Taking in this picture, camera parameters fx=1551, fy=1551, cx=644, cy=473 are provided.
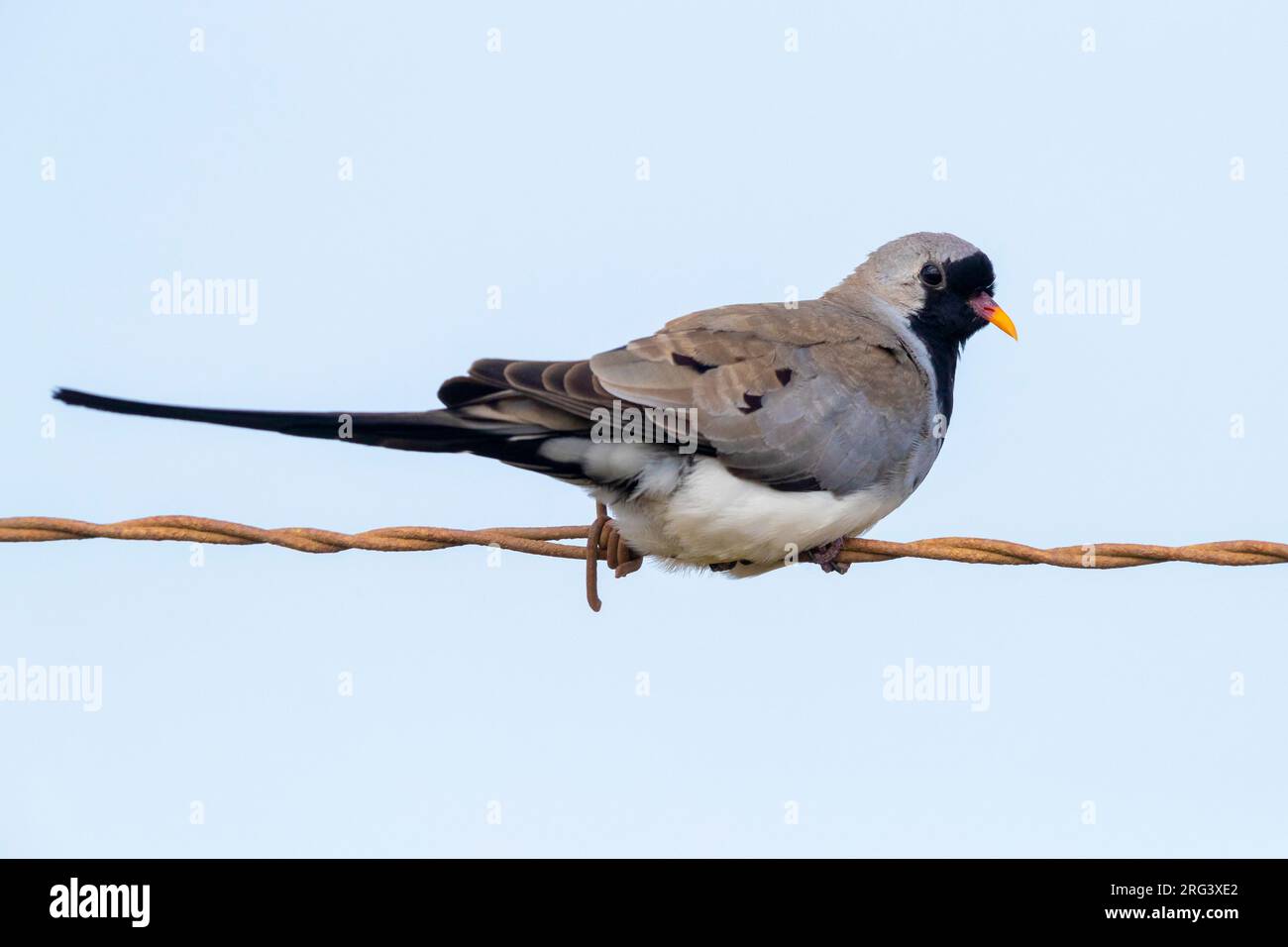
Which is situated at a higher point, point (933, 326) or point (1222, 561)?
point (933, 326)

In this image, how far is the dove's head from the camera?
25.8 feet

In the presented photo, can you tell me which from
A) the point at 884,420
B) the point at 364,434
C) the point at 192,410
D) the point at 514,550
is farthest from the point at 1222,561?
the point at 192,410

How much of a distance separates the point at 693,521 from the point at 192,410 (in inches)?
84.4

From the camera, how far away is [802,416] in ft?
21.1

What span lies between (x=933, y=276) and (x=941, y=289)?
0.08 m

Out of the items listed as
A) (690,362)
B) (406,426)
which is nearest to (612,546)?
(690,362)

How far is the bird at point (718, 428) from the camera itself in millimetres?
5844

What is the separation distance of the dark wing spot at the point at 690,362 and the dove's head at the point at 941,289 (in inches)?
74.1

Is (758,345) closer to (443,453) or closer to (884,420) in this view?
(884,420)

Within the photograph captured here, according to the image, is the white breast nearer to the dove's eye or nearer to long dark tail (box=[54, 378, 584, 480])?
long dark tail (box=[54, 378, 584, 480])

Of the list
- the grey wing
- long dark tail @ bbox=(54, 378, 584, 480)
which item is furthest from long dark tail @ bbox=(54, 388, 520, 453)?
the grey wing

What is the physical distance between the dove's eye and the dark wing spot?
208 centimetres

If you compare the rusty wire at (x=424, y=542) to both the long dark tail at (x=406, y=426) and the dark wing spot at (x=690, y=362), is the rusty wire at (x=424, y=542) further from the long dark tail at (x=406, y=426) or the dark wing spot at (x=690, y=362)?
the dark wing spot at (x=690, y=362)

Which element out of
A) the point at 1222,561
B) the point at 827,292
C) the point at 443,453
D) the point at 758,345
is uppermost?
the point at 827,292
